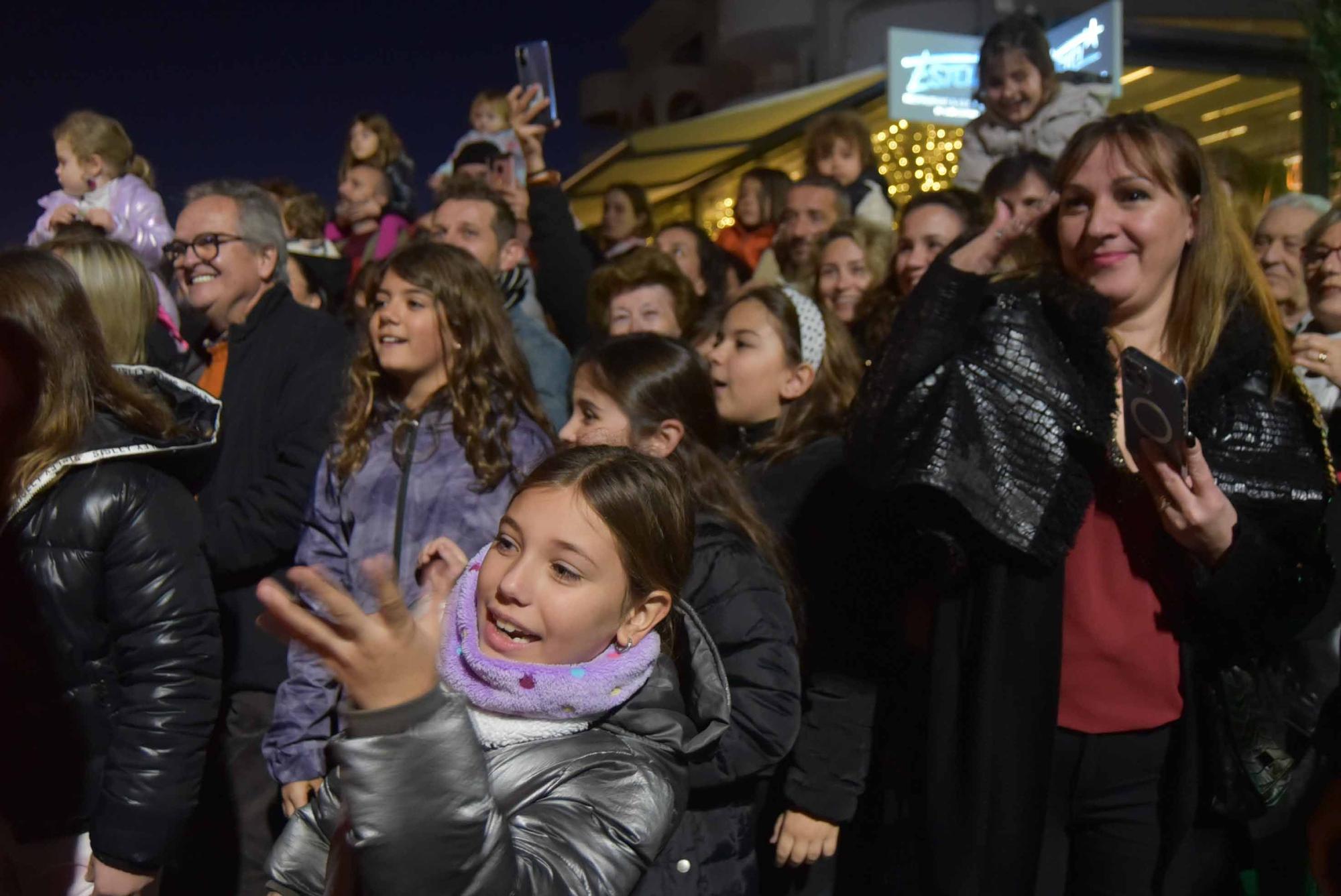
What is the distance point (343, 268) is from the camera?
21.3 feet

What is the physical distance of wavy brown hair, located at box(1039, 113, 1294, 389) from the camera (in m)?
2.44

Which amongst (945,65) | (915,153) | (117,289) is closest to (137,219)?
(117,289)

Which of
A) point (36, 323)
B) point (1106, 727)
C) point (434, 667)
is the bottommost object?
point (1106, 727)

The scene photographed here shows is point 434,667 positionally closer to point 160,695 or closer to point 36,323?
point 160,695

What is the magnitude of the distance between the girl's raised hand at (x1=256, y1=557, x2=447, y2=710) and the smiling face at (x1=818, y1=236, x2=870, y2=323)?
12.1ft

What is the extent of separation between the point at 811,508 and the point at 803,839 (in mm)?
942

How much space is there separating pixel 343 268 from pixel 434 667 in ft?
18.4

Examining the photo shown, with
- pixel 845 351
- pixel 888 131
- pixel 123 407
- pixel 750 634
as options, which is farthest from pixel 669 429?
pixel 888 131

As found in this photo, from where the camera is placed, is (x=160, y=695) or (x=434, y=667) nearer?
(x=434, y=667)

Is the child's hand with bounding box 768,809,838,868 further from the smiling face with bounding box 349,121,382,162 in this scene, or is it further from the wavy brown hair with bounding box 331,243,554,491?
the smiling face with bounding box 349,121,382,162

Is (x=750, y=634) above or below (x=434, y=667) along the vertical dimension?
below

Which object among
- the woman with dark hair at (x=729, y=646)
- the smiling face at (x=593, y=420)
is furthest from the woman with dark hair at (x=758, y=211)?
the woman with dark hair at (x=729, y=646)

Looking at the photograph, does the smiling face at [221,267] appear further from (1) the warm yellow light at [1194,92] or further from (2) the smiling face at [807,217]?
(1) the warm yellow light at [1194,92]

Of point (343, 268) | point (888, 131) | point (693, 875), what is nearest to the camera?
point (693, 875)
